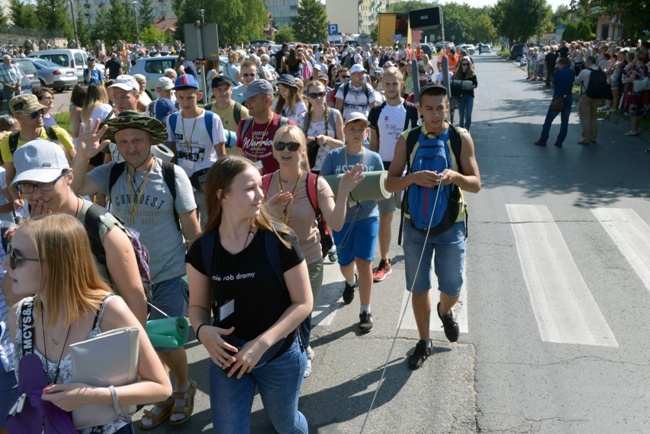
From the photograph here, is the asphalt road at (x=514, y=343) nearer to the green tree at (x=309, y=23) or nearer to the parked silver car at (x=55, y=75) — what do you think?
the parked silver car at (x=55, y=75)

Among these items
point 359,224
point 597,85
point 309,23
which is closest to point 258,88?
point 359,224

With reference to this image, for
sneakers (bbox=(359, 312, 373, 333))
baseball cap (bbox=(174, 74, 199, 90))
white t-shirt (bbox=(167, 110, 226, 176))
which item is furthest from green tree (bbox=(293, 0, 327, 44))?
sneakers (bbox=(359, 312, 373, 333))

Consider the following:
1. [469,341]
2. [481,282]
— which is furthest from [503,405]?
[481,282]

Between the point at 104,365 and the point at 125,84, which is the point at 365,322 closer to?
the point at 125,84

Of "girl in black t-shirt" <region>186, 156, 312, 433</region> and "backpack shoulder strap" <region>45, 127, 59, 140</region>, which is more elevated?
"backpack shoulder strap" <region>45, 127, 59, 140</region>

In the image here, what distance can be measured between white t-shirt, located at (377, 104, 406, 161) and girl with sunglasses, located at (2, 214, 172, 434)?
4.85m

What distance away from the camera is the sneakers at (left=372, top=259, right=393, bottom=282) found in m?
6.77

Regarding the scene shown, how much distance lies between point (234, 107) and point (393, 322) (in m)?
→ 3.36

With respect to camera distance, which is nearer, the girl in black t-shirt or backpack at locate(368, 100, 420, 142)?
the girl in black t-shirt

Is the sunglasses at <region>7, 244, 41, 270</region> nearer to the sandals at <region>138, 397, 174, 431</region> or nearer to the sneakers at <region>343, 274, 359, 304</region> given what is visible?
the sandals at <region>138, 397, 174, 431</region>

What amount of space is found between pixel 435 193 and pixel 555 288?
2581 mm

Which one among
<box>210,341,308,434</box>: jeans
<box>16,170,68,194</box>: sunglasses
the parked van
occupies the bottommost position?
<box>210,341,308,434</box>: jeans

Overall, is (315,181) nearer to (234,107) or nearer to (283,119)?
(283,119)

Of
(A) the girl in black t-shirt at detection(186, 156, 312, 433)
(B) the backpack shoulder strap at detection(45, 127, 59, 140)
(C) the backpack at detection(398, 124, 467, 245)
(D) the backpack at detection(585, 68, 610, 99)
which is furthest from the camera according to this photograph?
(D) the backpack at detection(585, 68, 610, 99)
